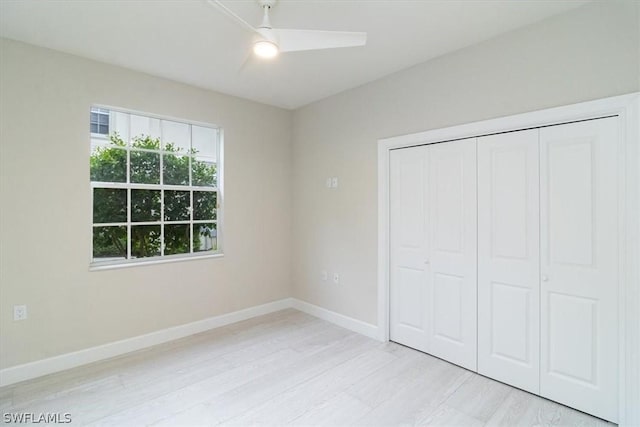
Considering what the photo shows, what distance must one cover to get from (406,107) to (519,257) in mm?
1725

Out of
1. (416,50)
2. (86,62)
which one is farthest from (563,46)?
(86,62)

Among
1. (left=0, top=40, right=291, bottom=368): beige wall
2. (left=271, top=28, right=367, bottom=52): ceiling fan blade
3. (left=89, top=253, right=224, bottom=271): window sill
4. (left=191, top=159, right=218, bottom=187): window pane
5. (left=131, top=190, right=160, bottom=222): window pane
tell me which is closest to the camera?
A: (left=271, top=28, right=367, bottom=52): ceiling fan blade

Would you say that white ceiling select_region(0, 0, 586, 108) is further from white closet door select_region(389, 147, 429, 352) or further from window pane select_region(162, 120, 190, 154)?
white closet door select_region(389, 147, 429, 352)

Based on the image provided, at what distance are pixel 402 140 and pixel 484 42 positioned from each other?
1.03 meters

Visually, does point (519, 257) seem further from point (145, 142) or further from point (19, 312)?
point (19, 312)

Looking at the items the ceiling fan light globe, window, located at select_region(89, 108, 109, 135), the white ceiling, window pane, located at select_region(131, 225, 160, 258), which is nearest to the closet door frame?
the white ceiling

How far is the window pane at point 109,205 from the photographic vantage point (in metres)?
3.01

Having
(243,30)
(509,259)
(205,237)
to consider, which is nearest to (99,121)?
(205,237)

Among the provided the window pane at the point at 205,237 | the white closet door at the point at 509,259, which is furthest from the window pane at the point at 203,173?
the white closet door at the point at 509,259

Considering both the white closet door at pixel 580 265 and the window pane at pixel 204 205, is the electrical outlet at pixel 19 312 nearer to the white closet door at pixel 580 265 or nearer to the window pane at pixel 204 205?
the window pane at pixel 204 205

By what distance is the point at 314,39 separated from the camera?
69.1 inches

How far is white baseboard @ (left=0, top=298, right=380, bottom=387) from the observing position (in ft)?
8.50

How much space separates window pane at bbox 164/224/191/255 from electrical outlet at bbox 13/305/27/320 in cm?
120

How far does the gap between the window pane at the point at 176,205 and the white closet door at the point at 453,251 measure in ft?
8.87
